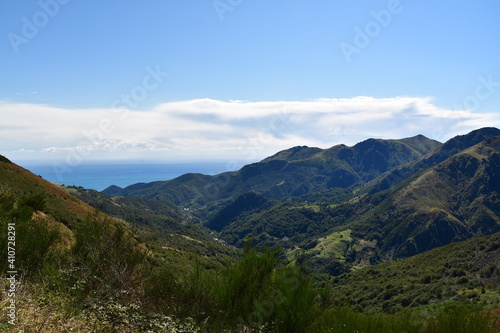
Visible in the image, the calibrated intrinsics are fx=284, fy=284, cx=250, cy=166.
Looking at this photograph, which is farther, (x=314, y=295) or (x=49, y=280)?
(x=314, y=295)

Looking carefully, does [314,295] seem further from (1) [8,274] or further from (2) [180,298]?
(1) [8,274]

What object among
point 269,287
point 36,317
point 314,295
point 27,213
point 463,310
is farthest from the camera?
point 27,213

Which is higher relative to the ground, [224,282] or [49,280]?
[49,280]

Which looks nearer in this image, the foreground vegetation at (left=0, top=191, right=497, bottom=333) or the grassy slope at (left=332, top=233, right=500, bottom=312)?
the foreground vegetation at (left=0, top=191, right=497, bottom=333)

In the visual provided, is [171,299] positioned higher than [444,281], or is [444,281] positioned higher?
[171,299]

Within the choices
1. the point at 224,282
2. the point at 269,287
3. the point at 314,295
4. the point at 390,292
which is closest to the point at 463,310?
the point at 314,295

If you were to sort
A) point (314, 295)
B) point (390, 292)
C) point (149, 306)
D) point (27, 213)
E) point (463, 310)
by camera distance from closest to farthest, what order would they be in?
1. point (463, 310)
2. point (149, 306)
3. point (314, 295)
4. point (27, 213)
5. point (390, 292)

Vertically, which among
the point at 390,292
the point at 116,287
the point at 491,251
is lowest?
the point at 390,292

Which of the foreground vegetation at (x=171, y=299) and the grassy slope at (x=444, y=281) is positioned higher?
the foreground vegetation at (x=171, y=299)

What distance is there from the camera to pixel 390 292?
2562 inches

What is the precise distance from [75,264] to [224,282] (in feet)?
14.9

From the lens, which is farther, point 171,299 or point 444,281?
point 444,281

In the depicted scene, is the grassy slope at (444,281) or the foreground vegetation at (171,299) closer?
the foreground vegetation at (171,299)

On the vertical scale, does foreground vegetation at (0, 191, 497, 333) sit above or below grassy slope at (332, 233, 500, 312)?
above
